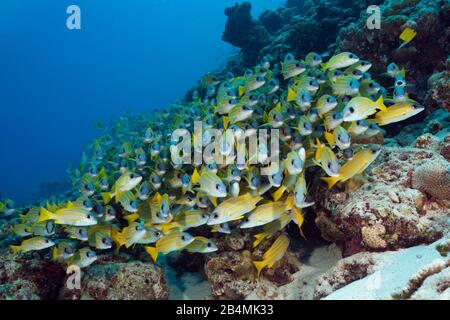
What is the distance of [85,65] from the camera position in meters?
127

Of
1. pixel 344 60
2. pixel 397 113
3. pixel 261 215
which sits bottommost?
pixel 261 215

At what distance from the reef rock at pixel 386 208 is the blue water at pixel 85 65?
7219 cm

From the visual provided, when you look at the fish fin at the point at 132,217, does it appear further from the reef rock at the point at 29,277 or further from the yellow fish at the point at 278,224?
the yellow fish at the point at 278,224

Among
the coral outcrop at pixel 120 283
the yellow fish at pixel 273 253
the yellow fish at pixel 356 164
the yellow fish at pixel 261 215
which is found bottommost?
the coral outcrop at pixel 120 283

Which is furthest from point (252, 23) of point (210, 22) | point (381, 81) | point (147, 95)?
point (210, 22)

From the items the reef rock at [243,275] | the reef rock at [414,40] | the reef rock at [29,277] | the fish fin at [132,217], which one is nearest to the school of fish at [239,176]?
the fish fin at [132,217]

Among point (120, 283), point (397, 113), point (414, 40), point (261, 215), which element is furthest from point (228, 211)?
point (414, 40)

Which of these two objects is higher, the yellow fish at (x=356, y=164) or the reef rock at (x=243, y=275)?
the yellow fish at (x=356, y=164)

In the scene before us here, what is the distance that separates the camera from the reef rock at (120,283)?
4531 millimetres

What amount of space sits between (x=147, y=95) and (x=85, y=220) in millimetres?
122475

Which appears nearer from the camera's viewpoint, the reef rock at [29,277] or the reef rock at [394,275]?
the reef rock at [394,275]

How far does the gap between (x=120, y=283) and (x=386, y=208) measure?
11.9 feet
